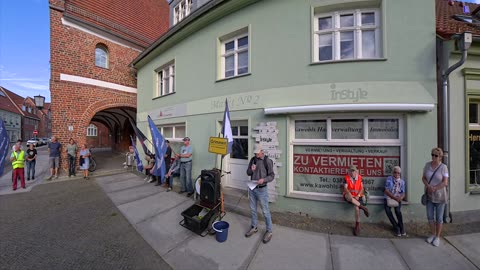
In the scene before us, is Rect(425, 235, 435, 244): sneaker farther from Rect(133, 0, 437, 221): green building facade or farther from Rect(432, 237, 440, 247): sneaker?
Rect(133, 0, 437, 221): green building facade

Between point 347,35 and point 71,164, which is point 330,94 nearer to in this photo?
point 347,35

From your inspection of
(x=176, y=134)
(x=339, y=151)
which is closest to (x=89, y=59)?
(x=176, y=134)

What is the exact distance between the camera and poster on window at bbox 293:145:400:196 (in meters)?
4.35

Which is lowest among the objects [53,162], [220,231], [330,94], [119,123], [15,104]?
[220,231]

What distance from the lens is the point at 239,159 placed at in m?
5.93

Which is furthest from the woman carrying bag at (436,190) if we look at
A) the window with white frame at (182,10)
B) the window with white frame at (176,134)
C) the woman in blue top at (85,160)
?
the woman in blue top at (85,160)

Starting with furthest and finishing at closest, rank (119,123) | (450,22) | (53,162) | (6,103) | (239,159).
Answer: (6,103)
(119,123)
(53,162)
(239,159)
(450,22)

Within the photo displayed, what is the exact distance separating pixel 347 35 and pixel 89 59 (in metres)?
11.7

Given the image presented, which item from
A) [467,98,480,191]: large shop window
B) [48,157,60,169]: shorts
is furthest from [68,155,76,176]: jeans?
[467,98,480,191]: large shop window

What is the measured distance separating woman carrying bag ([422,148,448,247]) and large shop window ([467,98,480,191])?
6.29 feet

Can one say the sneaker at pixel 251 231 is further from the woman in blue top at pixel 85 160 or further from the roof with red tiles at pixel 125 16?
the roof with red tiles at pixel 125 16

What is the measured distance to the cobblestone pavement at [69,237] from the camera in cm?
311

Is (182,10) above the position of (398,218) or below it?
above

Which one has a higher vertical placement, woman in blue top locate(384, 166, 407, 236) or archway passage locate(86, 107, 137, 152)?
archway passage locate(86, 107, 137, 152)
